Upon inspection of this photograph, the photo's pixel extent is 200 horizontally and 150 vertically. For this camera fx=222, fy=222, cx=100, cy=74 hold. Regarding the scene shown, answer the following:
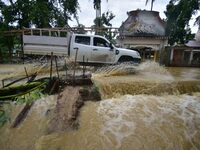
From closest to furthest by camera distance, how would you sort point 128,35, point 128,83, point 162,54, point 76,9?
point 128,83 < point 162,54 < point 76,9 < point 128,35

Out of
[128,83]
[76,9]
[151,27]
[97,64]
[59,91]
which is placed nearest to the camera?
[59,91]

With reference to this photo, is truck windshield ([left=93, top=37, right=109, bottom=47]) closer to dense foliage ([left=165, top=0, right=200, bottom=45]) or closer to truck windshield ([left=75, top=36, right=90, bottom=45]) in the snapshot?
truck windshield ([left=75, top=36, right=90, bottom=45])

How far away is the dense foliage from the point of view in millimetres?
20722

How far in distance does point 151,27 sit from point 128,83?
57.9 feet

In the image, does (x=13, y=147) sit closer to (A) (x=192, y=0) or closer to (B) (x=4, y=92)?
(B) (x=4, y=92)

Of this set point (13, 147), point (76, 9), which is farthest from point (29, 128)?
point (76, 9)

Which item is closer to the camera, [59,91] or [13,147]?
[13,147]

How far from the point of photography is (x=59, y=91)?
7.25 m

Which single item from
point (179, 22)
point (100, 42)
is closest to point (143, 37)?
point (179, 22)

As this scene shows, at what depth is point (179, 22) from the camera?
24.8 meters

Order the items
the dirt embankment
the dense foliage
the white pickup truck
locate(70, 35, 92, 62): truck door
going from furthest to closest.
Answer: the dense foliage, locate(70, 35, 92, 62): truck door, the white pickup truck, the dirt embankment

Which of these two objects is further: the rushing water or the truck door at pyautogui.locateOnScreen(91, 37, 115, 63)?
the truck door at pyautogui.locateOnScreen(91, 37, 115, 63)

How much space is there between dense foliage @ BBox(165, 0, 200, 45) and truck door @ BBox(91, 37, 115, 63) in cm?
1167

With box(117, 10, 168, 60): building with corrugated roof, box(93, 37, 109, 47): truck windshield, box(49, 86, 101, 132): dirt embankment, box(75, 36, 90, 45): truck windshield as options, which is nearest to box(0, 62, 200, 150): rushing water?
box(49, 86, 101, 132): dirt embankment
